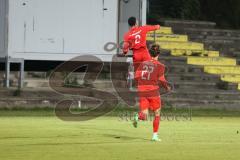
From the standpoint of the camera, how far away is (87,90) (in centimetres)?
2522

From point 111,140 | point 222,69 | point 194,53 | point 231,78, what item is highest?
point 194,53

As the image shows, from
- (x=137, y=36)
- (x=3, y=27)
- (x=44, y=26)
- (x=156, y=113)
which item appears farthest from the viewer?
(x=44, y=26)

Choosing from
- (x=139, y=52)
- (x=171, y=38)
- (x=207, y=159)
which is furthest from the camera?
(x=171, y=38)

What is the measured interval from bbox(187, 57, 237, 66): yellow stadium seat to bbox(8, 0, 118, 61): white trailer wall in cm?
456

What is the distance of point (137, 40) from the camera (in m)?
16.9

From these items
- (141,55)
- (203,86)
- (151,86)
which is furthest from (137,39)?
(203,86)

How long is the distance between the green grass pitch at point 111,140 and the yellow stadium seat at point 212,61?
30.4ft

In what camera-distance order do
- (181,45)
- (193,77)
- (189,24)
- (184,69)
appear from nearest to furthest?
(193,77) < (184,69) < (181,45) < (189,24)

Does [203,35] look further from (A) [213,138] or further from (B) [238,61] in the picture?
(A) [213,138]

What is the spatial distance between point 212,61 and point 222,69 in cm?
64

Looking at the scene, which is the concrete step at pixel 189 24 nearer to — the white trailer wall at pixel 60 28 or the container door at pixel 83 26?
the white trailer wall at pixel 60 28

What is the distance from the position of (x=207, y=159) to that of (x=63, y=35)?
14701 millimetres

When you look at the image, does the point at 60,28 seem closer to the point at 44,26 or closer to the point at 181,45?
the point at 44,26

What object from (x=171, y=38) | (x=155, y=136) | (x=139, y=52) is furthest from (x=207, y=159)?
(x=171, y=38)
